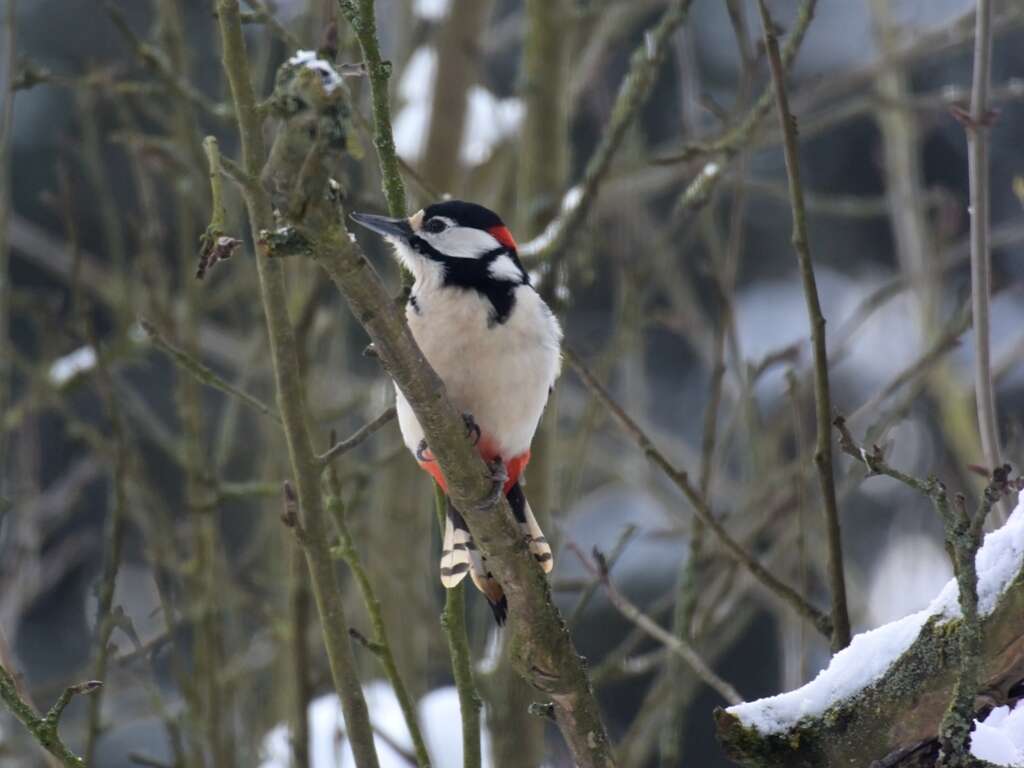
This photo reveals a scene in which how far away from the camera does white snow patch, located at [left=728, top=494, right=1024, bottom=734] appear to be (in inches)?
77.0

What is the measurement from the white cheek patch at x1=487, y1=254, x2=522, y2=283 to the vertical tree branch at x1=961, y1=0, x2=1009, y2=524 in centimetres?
133

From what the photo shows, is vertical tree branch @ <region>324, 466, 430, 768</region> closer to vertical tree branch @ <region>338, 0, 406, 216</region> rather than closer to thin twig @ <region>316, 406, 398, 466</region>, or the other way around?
thin twig @ <region>316, 406, 398, 466</region>

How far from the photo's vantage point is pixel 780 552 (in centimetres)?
428

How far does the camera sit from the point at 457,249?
3.40 m

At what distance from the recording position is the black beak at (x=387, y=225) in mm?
2959

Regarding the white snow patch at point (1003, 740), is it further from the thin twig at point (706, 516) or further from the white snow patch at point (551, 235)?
the white snow patch at point (551, 235)

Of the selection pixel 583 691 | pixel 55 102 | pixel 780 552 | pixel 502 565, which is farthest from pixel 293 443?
pixel 55 102

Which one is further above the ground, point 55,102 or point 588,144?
point 55,102

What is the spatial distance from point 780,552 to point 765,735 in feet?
7.49

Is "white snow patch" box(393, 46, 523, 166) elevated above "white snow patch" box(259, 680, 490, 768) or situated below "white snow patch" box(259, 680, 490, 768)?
above

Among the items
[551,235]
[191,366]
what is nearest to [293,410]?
[191,366]

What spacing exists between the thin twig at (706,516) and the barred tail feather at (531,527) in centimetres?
32

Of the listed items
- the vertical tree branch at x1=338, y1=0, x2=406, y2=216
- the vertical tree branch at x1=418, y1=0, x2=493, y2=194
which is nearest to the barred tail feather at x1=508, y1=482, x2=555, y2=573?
the vertical tree branch at x1=338, y1=0, x2=406, y2=216

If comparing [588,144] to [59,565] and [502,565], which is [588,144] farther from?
[502,565]
